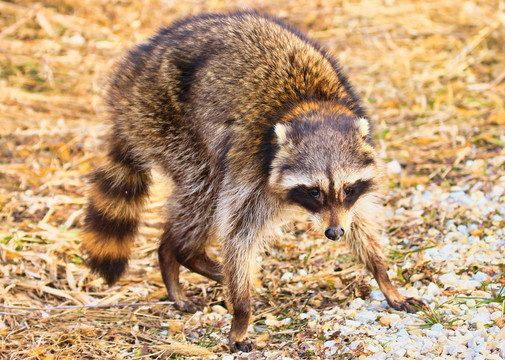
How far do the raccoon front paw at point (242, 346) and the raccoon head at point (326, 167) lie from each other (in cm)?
72

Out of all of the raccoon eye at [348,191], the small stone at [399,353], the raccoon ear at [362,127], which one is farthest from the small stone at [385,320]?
the raccoon ear at [362,127]

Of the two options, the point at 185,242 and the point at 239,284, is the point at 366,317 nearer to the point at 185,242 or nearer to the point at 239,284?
the point at 239,284

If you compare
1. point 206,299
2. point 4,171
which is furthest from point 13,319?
point 4,171

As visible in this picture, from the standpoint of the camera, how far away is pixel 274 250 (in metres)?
4.46

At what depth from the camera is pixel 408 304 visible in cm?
351

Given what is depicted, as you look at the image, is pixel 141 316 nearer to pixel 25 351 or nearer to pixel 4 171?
pixel 25 351

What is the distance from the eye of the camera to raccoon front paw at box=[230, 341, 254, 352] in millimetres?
3373

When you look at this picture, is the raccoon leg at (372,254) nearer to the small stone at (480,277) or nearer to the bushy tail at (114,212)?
the small stone at (480,277)

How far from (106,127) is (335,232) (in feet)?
6.38

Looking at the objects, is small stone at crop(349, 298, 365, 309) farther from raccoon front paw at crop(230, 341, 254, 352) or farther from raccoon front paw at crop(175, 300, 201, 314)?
raccoon front paw at crop(175, 300, 201, 314)

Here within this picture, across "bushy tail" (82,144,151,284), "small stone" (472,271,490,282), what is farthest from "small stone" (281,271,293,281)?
"small stone" (472,271,490,282)

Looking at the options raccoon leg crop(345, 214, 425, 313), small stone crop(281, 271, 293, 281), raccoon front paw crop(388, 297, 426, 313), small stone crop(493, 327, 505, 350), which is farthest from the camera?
small stone crop(281, 271, 293, 281)

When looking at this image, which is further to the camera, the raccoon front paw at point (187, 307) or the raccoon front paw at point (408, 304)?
the raccoon front paw at point (187, 307)

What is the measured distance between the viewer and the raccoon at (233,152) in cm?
335
